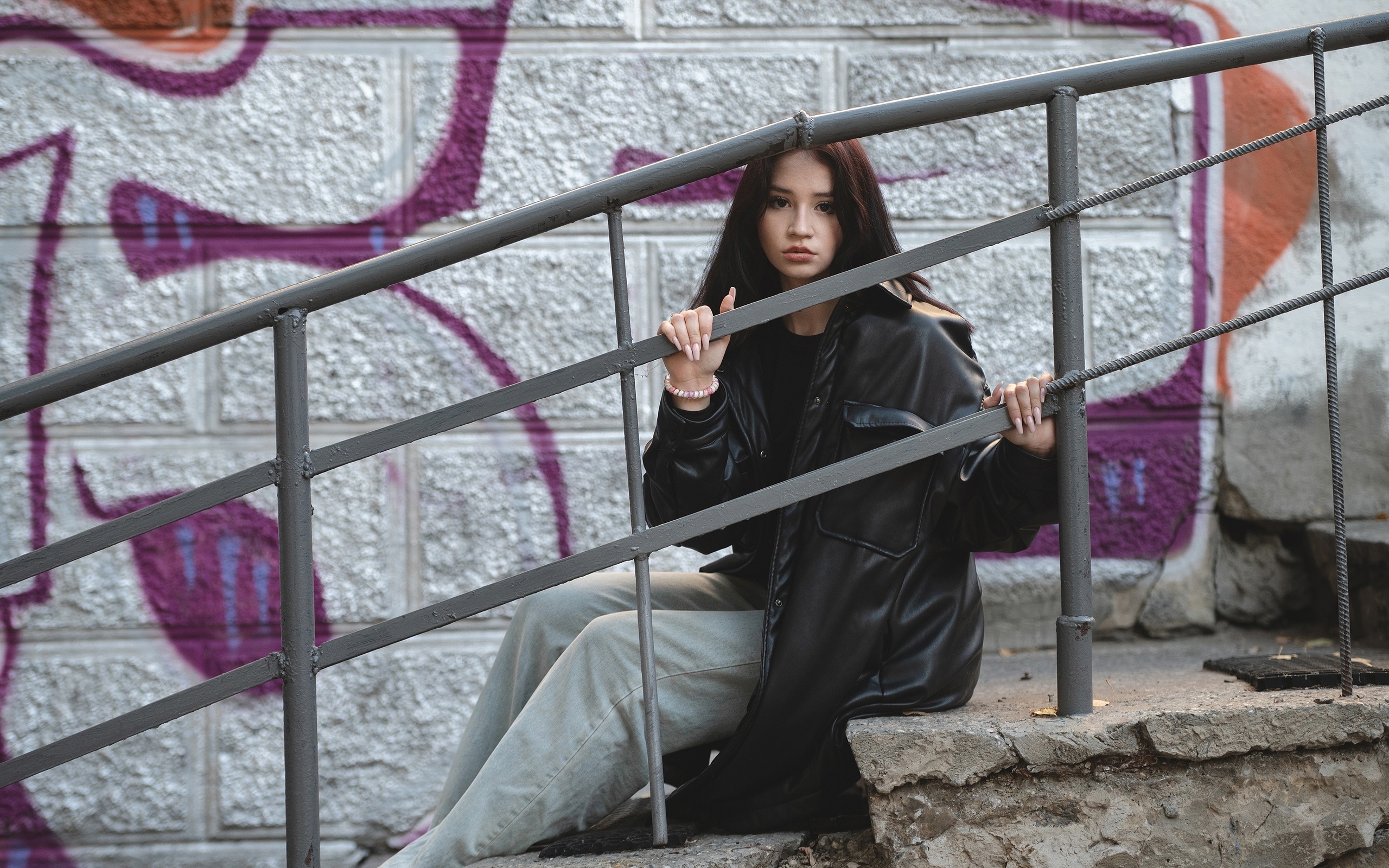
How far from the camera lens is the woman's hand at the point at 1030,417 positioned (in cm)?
143

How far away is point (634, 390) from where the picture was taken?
1.42 m

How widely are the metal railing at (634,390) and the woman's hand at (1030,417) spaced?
0.06 ft

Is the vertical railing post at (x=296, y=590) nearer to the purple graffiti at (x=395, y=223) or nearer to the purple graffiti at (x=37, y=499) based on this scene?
the purple graffiti at (x=395, y=223)

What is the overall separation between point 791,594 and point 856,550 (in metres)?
0.12

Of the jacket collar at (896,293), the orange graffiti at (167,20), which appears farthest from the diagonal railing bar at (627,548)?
the orange graffiti at (167,20)

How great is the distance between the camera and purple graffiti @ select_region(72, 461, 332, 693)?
2.78m

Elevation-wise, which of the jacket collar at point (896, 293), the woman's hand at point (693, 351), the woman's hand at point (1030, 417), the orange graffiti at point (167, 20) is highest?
the orange graffiti at point (167, 20)

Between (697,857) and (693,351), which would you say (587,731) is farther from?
(693,351)

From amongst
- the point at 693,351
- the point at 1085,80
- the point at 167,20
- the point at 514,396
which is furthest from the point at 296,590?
the point at 167,20

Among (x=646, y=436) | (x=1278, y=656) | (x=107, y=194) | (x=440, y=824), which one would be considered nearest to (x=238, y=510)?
(x=107, y=194)

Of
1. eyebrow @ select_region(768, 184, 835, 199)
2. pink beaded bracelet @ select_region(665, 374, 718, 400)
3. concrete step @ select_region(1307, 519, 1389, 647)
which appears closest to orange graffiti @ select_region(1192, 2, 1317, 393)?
concrete step @ select_region(1307, 519, 1389, 647)

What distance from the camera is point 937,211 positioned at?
2.80 metres

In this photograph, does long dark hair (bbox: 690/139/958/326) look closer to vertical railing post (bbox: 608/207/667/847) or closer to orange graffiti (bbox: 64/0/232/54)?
vertical railing post (bbox: 608/207/667/847)

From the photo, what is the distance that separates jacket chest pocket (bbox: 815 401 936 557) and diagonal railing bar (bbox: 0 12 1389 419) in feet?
1.44
